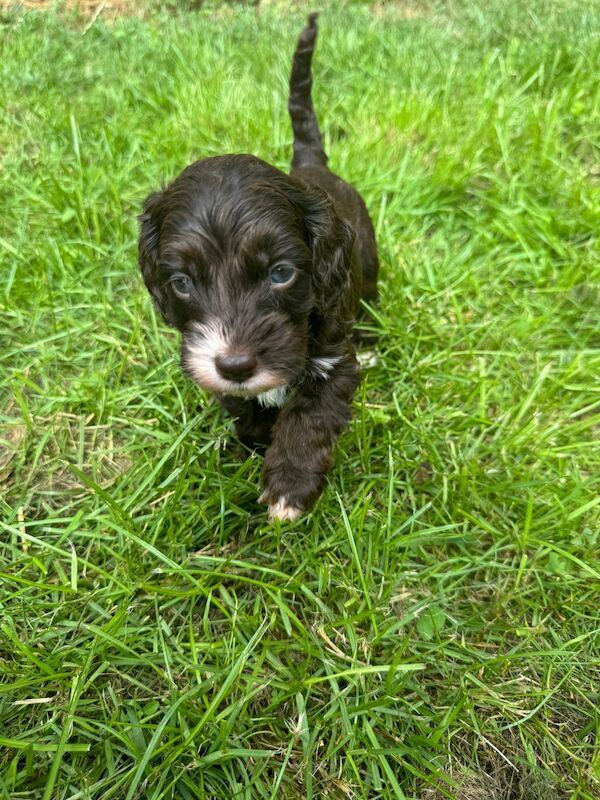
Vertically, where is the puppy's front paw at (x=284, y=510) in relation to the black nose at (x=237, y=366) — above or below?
below

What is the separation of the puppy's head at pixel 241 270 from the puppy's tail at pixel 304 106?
1165mm

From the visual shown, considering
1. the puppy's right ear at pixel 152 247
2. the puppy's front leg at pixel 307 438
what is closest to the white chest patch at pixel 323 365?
the puppy's front leg at pixel 307 438

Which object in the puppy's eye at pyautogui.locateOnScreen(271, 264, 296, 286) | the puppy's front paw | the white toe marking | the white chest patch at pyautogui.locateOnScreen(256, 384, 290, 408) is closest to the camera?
the puppy's eye at pyautogui.locateOnScreen(271, 264, 296, 286)

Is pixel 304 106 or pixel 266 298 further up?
pixel 304 106

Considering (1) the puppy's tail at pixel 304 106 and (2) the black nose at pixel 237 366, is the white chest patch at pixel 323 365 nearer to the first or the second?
(2) the black nose at pixel 237 366

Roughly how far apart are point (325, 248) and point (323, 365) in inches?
17.7

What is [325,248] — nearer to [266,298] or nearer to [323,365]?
[266,298]

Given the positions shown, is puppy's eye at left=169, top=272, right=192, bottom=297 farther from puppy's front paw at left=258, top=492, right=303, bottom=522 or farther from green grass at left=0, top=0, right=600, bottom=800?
puppy's front paw at left=258, top=492, right=303, bottom=522

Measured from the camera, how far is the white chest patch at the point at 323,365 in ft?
7.29

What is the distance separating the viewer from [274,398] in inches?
93.1

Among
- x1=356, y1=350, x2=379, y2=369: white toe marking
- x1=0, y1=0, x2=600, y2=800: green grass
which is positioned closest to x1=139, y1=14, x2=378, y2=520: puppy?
x1=0, y1=0, x2=600, y2=800: green grass

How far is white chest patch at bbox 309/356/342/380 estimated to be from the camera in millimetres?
2223

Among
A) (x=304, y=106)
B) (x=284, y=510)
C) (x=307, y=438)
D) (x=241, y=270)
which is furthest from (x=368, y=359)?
(x=304, y=106)

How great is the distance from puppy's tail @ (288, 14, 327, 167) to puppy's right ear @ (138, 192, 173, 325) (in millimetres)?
1140
